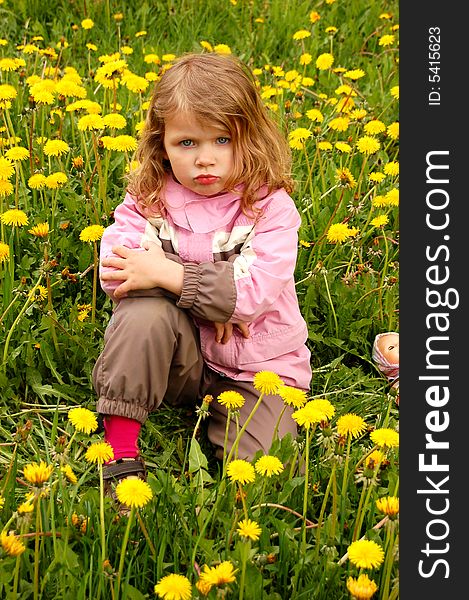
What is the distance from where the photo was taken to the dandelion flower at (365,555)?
1425mm

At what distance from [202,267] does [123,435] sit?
16.0 inches

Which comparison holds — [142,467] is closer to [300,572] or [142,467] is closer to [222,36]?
[300,572]

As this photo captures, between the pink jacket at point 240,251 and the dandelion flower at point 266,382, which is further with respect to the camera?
the pink jacket at point 240,251

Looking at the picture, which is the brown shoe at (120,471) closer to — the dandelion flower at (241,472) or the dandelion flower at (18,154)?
the dandelion flower at (241,472)

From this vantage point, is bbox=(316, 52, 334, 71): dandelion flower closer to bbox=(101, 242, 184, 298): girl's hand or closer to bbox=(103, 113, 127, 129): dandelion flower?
bbox=(103, 113, 127, 129): dandelion flower

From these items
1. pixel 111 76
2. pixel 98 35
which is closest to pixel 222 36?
pixel 98 35

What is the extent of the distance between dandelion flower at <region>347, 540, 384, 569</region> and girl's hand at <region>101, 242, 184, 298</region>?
2.58 feet

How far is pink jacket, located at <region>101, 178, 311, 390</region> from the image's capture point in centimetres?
211

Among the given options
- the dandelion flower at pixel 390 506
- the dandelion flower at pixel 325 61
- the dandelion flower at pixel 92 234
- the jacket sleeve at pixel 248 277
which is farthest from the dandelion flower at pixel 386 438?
the dandelion flower at pixel 325 61

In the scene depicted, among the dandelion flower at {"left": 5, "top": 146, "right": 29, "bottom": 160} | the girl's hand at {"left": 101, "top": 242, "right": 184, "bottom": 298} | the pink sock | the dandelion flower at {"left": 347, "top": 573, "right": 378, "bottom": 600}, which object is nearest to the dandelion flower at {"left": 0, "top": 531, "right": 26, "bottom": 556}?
the dandelion flower at {"left": 347, "top": 573, "right": 378, "bottom": 600}

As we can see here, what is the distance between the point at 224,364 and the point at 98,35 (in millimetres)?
2431

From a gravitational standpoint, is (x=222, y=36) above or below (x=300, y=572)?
above

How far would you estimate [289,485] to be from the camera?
182 centimetres

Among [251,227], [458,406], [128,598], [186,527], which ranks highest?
[251,227]
